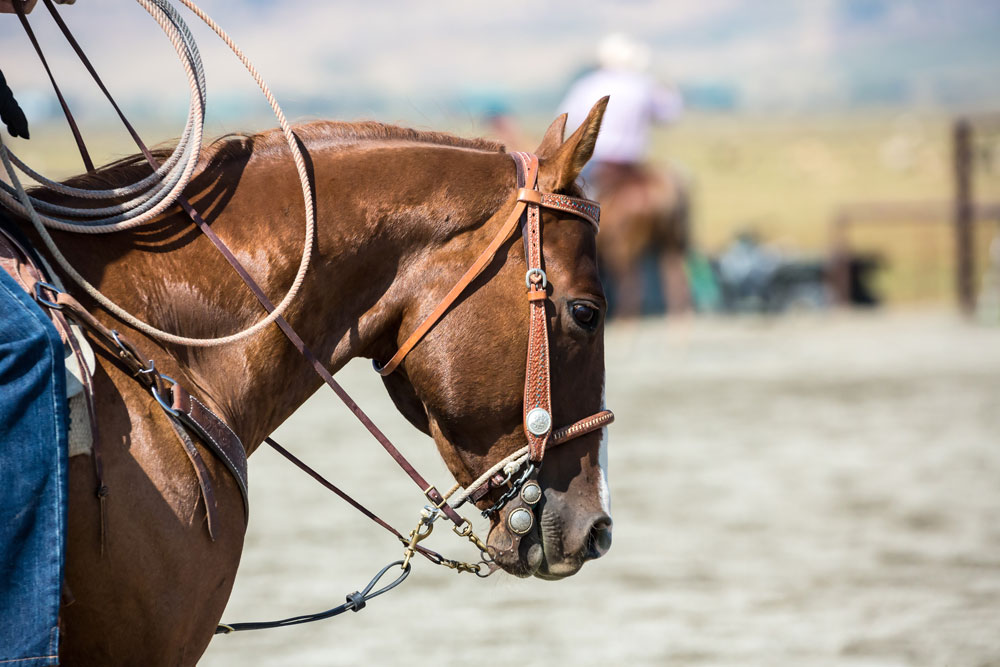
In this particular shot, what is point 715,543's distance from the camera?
607cm

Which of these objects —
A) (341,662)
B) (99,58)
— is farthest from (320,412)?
(99,58)

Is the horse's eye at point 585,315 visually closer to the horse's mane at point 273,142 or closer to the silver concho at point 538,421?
the silver concho at point 538,421

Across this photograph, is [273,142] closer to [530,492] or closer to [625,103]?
[530,492]

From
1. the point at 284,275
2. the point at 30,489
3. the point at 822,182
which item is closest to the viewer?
the point at 30,489

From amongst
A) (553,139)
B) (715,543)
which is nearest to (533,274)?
(553,139)

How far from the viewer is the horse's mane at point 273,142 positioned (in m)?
2.37

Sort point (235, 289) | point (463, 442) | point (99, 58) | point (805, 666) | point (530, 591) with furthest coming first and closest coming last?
point (530, 591) → point (805, 666) → point (99, 58) → point (463, 442) → point (235, 289)

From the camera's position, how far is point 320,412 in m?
10.8

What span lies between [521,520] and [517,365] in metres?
0.36

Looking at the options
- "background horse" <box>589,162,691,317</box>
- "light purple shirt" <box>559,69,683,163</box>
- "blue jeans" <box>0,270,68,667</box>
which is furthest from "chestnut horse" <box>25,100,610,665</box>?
"background horse" <box>589,162,691,317</box>

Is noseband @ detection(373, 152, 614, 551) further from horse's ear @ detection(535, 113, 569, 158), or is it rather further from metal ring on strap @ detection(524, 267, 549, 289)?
horse's ear @ detection(535, 113, 569, 158)

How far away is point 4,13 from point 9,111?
0.84 ft

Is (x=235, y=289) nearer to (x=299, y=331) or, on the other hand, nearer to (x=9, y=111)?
(x=299, y=331)

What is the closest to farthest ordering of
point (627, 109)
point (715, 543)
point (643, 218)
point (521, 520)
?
1. point (521, 520)
2. point (715, 543)
3. point (627, 109)
4. point (643, 218)
